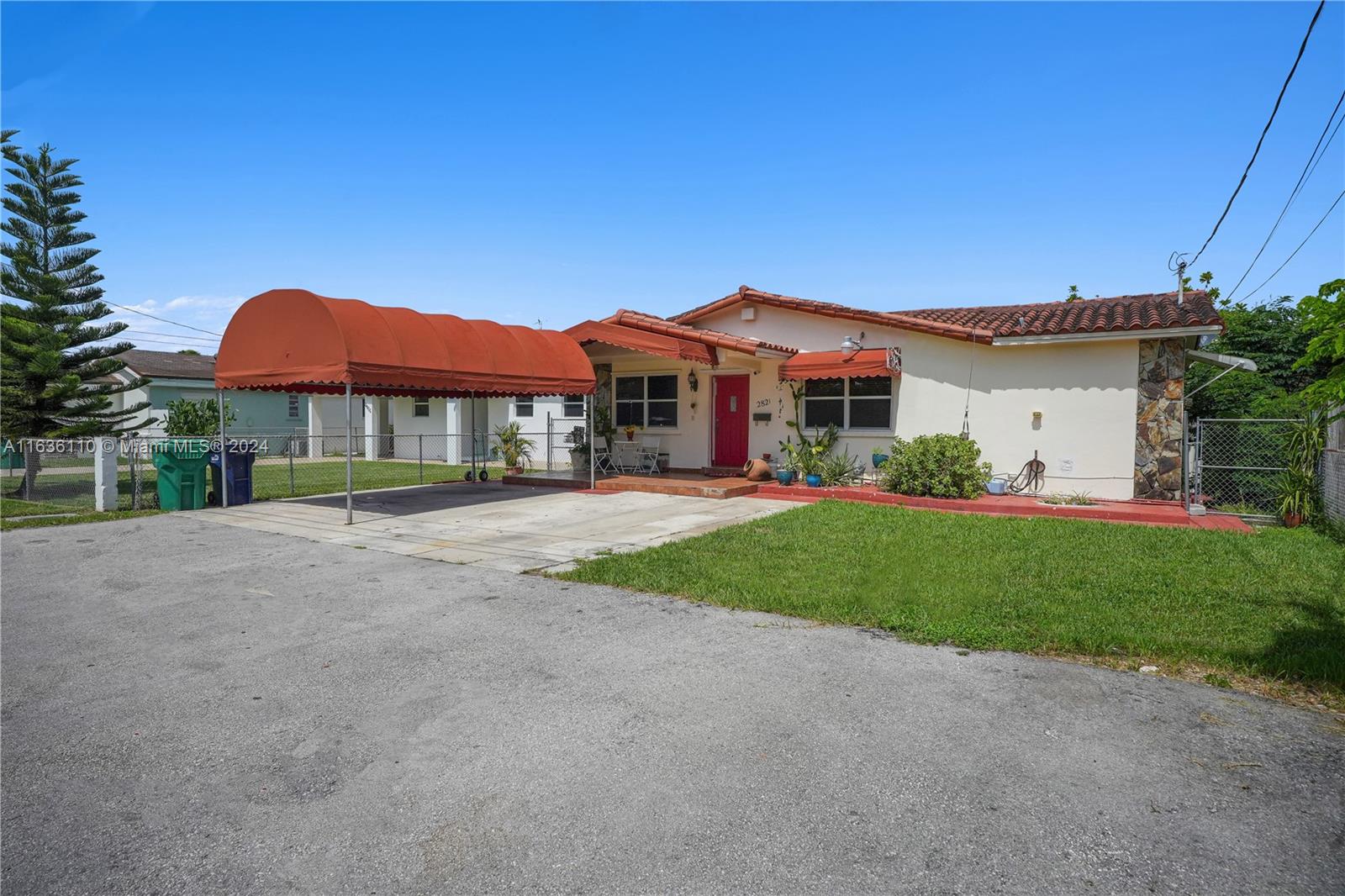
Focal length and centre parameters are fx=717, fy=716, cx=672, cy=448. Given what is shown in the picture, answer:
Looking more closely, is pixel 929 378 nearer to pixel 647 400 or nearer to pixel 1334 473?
pixel 1334 473

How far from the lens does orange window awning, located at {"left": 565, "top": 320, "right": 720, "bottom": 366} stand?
568 inches

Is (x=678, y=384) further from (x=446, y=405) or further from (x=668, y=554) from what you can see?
(x=446, y=405)

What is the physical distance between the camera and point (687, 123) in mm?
15414

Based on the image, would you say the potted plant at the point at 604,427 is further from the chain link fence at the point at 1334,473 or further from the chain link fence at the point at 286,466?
the chain link fence at the point at 1334,473

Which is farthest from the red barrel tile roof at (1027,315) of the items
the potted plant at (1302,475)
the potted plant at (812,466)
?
the potted plant at (812,466)

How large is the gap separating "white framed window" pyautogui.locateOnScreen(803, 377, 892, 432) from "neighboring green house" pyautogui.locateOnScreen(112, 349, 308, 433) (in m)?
21.7

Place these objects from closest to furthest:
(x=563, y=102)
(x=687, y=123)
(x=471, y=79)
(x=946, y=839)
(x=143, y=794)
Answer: (x=946, y=839)
(x=143, y=794)
(x=471, y=79)
(x=563, y=102)
(x=687, y=123)

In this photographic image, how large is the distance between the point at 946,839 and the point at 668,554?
5.78m

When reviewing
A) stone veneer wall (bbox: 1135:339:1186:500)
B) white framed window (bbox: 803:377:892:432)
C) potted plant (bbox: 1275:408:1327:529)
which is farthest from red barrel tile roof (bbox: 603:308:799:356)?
potted plant (bbox: 1275:408:1327:529)

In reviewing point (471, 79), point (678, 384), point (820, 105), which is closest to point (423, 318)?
point (471, 79)

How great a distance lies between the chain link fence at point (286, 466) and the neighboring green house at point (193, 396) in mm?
740

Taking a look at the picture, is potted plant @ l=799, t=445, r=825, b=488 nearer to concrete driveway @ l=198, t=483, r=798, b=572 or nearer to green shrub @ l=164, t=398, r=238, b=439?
concrete driveway @ l=198, t=483, r=798, b=572

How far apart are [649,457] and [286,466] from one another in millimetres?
14087

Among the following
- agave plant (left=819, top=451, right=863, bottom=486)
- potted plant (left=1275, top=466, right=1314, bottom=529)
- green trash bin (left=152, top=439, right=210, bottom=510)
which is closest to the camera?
potted plant (left=1275, top=466, right=1314, bottom=529)
